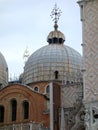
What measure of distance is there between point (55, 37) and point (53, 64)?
3.74 meters

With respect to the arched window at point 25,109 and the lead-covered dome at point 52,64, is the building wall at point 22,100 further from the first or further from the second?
the lead-covered dome at point 52,64

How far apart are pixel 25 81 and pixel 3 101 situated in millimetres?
5347

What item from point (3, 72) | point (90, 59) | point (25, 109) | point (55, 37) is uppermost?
point (55, 37)

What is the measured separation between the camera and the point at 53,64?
125ft

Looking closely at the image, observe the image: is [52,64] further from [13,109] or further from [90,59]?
[90,59]

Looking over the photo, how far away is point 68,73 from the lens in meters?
37.5

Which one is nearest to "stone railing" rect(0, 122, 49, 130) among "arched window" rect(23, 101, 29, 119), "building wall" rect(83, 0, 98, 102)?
"arched window" rect(23, 101, 29, 119)

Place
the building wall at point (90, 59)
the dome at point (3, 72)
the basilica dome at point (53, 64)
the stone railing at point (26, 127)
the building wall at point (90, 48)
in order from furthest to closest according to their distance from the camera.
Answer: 1. the dome at point (3, 72)
2. the basilica dome at point (53, 64)
3. the stone railing at point (26, 127)
4. the building wall at point (90, 48)
5. the building wall at point (90, 59)

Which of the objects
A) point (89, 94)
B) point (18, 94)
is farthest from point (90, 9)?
point (18, 94)

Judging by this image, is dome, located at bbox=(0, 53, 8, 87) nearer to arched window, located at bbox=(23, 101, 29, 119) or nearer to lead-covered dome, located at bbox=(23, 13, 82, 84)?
lead-covered dome, located at bbox=(23, 13, 82, 84)

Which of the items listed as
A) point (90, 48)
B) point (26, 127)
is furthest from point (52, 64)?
point (90, 48)

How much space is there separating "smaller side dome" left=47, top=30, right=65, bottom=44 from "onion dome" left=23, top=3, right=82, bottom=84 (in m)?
0.88

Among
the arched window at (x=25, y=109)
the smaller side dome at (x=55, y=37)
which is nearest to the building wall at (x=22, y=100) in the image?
the arched window at (x=25, y=109)

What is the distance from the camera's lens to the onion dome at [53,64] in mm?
37469
